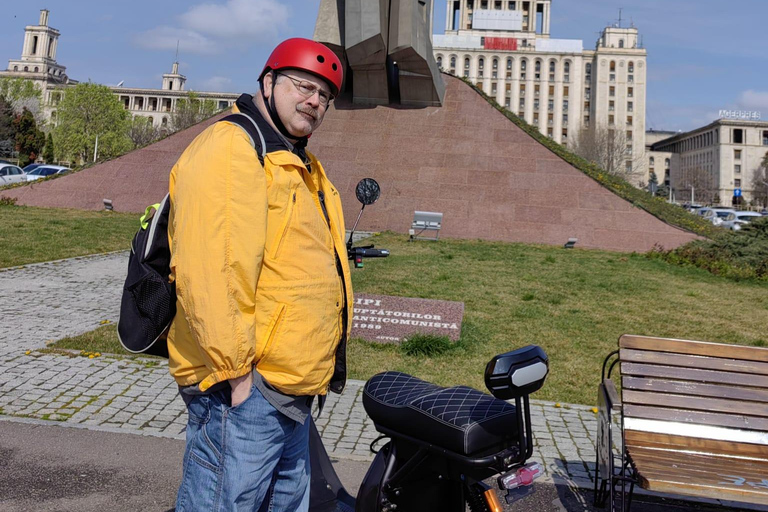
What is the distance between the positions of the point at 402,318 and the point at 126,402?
3052 millimetres

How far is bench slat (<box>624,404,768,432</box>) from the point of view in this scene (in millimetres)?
3871

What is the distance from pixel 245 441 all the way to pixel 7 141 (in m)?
61.3

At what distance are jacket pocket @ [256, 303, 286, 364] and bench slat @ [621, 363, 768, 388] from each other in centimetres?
267

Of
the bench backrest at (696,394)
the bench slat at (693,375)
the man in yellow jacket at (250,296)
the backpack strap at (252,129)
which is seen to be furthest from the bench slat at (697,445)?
the backpack strap at (252,129)

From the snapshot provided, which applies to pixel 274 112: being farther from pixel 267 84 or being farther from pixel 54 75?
pixel 54 75

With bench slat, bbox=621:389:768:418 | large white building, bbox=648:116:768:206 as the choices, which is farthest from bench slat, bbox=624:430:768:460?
large white building, bbox=648:116:768:206

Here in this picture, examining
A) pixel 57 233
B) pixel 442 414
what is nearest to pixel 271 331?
pixel 442 414

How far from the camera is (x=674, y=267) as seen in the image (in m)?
13.7

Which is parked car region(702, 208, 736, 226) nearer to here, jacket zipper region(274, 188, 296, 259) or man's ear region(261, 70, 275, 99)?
man's ear region(261, 70, 275, 99)

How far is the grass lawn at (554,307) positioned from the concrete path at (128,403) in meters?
0.47

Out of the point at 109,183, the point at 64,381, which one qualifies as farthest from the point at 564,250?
the point at 109,183

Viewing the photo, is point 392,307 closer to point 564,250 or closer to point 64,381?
point 64,381

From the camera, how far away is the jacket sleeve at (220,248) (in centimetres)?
195

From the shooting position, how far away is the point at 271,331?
206 cm
